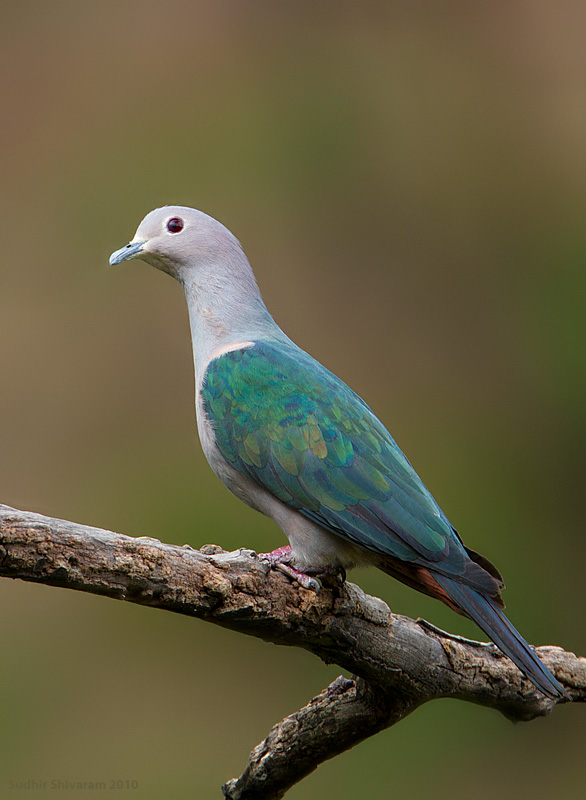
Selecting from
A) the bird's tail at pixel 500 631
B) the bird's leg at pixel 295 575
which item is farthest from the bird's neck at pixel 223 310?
the bird's tail at pixel 500 631

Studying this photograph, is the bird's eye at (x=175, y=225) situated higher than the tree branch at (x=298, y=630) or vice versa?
the bird's eye at (x=175, y=225)

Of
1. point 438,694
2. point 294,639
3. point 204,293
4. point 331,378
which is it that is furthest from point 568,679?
point 204,293

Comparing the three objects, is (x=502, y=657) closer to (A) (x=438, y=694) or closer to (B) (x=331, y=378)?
(A) (x=438, y=694)

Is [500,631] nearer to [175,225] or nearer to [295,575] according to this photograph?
[295,575]

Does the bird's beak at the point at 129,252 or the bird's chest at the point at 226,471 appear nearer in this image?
the bird's chest at the point at 226,471

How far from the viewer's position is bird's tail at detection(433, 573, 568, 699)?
Result: 1.54 meters

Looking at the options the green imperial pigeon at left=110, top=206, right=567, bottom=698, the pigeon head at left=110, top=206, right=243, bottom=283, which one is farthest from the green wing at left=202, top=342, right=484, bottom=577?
the pigeon head at left=110, top=206, right=243, bottom=283

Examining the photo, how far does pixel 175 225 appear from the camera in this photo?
6.76ft

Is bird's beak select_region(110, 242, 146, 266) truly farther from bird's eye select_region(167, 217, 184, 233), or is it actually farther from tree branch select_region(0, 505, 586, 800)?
tree branch select_region(0, 505, 586, 800)

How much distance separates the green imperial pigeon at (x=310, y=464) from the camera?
5.42 ft

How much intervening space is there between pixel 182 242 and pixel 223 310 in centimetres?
19

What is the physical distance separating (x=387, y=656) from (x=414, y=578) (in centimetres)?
16

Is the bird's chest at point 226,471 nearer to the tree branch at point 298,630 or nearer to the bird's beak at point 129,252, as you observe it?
the tree branch at point 298,630

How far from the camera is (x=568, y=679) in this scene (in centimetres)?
201
